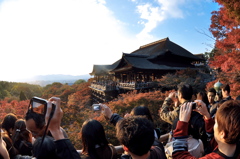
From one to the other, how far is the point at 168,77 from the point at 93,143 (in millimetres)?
12502

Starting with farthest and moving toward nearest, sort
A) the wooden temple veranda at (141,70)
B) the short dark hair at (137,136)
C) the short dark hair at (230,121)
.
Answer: the wooden temple veranda at (141,70), the short dark hair at (137,136), the short dark hair at (230,121)

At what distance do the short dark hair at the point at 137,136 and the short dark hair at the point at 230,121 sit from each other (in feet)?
1.71

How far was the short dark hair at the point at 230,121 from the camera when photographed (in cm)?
95

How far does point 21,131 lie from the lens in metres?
1.98

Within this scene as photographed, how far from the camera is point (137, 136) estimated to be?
1079mm

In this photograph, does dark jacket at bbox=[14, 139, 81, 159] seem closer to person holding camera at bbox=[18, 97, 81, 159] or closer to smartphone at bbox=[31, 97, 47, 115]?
person holding camera at bbox=[18, 97, 81, 159]

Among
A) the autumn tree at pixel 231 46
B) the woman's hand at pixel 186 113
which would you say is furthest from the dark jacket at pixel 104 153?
the autumn tree at pixel 231 46

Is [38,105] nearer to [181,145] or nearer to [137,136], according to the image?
[137,136]

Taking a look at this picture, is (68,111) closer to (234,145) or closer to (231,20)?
(234,145)

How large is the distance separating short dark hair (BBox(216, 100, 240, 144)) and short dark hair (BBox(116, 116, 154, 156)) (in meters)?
0.52

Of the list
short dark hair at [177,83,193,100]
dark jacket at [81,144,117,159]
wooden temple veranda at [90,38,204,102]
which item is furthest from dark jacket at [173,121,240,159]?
wooden temple veranda at [90,38,204,102]

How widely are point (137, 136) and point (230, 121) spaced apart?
671 mm

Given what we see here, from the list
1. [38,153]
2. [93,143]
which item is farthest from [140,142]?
[38,153]

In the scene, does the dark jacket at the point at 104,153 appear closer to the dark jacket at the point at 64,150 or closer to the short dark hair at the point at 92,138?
the short dark hair at the point at 92,138
